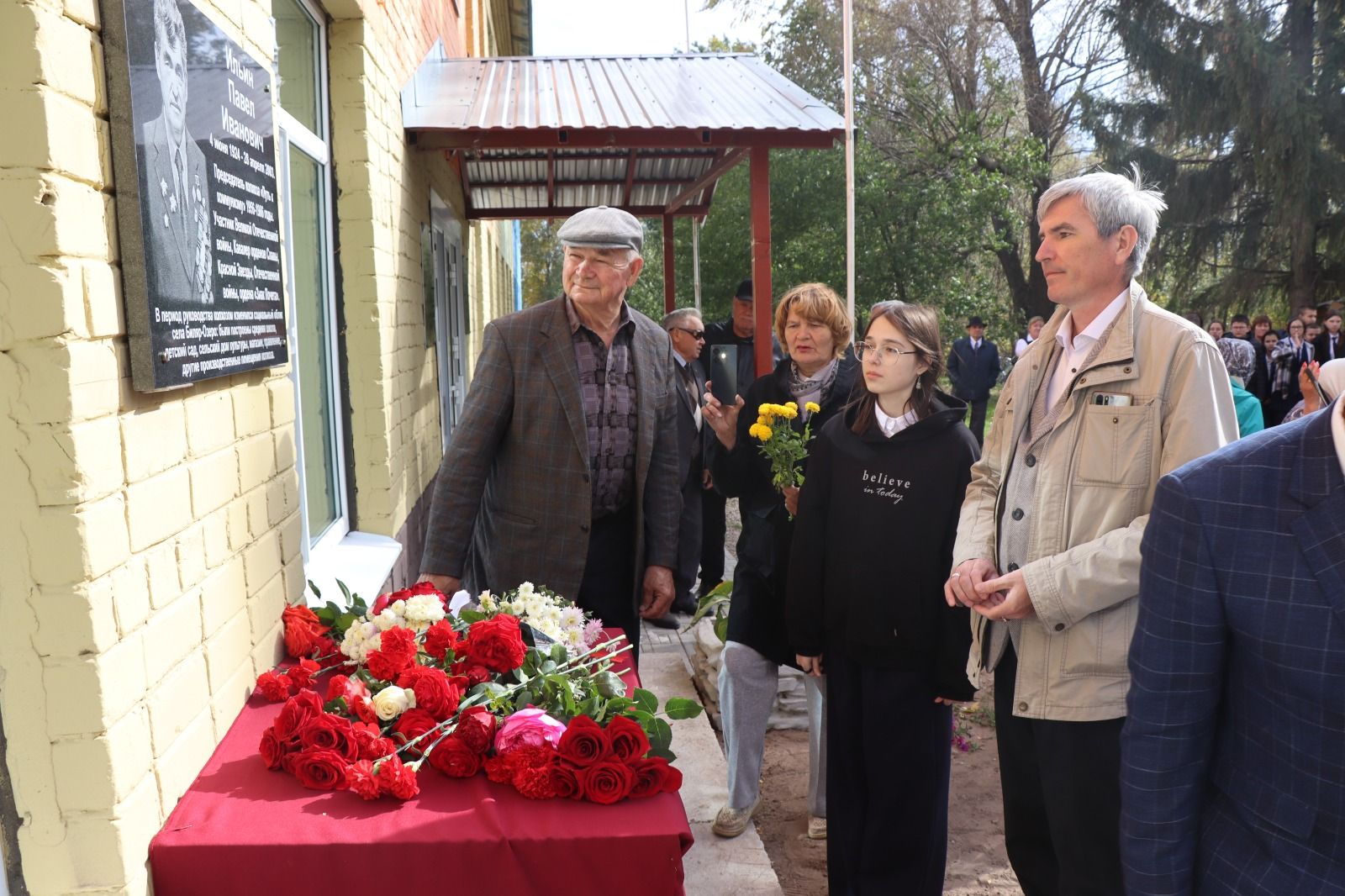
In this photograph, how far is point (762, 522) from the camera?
11.8 feet

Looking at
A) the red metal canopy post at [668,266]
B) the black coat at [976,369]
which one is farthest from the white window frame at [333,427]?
the black coat at [976,369]

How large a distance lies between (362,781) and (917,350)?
1891 millimetres

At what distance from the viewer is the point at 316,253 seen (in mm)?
3664

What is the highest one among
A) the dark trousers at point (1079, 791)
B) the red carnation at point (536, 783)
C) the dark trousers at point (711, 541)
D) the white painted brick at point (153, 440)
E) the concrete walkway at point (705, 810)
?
the white painted brick at point (153, 440)

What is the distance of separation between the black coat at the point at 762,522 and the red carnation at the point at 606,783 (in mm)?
1579

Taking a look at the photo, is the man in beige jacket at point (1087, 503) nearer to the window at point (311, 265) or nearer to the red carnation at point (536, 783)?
the red carnation at point (536, 783)

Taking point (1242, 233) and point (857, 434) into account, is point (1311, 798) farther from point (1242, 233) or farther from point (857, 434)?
point (1242, 233)

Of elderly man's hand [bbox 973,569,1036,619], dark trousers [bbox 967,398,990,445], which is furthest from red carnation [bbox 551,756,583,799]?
dark trousers [bbox 967,398,990,445]

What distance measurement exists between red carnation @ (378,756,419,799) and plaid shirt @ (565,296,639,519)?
1439 millimetres

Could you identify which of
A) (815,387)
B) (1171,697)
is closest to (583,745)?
(1171,697)

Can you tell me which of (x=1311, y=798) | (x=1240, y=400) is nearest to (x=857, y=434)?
(x=1311, y=798)

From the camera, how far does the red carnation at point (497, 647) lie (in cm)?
219

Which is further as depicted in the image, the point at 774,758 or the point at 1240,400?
the point at 1240,400

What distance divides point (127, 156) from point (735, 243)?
1540 centimetres
